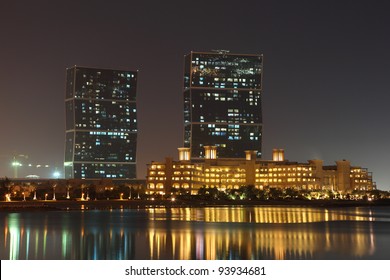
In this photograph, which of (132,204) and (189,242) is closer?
(189,242)

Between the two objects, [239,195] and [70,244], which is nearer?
[70,244]

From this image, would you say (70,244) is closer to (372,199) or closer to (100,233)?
(100,233)

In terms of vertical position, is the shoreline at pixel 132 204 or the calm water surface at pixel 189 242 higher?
the shoreline at pixel 132 204

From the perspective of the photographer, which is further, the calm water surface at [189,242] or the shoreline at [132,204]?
the shoreline at [132,204]

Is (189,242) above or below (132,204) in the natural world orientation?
below

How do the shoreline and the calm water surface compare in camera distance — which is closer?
the calm water surface

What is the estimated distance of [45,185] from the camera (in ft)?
651

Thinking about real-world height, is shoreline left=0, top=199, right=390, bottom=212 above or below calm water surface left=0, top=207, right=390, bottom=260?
above
